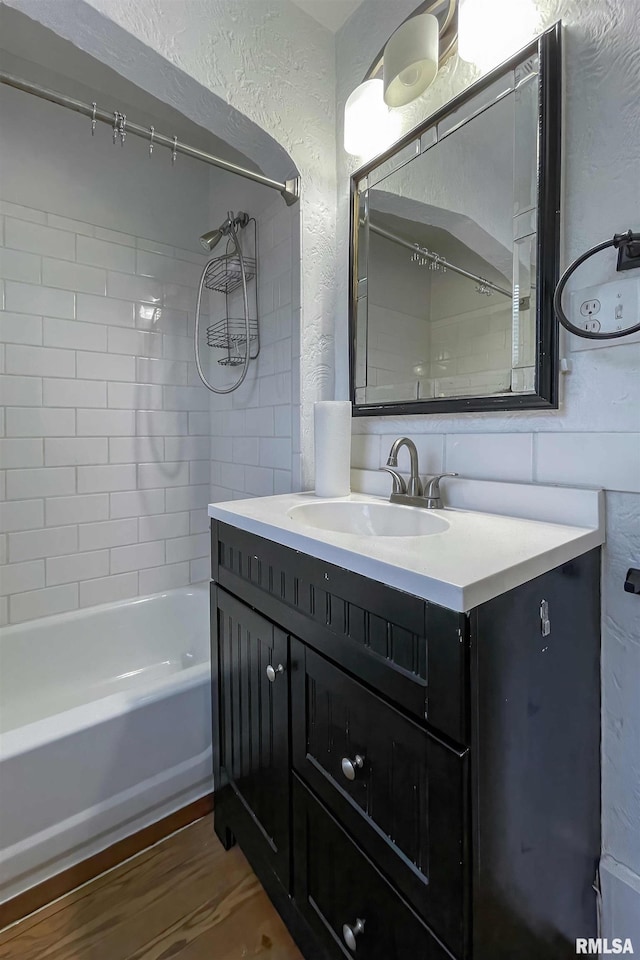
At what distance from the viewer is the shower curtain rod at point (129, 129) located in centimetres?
103

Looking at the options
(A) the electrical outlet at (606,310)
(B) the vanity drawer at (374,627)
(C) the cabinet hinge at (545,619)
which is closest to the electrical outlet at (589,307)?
(A) the electrical outlet at (606,310)

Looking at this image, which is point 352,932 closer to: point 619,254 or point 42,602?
point 619,254

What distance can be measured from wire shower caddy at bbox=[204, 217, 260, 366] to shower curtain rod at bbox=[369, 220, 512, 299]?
1.92ft

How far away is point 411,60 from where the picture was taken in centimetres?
113

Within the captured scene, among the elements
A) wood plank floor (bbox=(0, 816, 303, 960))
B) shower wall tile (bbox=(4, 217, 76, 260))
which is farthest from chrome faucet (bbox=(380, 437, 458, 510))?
shower wall tile (bbox=(4, 217, 76, 260))

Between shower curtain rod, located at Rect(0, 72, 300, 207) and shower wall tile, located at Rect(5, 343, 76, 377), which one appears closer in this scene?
shower curtain rod, located at Rect(0, 72, 300, 207)

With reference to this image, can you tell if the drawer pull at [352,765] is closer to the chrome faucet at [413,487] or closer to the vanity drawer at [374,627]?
the vanity drawer at [374,627]

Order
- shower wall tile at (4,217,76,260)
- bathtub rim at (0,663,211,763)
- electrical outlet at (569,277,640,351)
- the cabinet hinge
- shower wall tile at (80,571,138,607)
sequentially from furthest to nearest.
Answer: shower wall tile at (80,571,138,607) → shower wall tile at (4,217,76,260) → bathtub rim at (0,663,211,763) → electrical outlet at (569,277,640,351) → the cabinet hinge

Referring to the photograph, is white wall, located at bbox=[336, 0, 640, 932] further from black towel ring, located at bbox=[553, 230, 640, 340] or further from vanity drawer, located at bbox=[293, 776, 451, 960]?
vanity drawer, located at bbox=[293, 776, 451, 960]

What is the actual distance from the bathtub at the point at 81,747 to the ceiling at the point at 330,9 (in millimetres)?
2119

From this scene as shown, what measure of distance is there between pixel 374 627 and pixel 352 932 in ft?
1.85

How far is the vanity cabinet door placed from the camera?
36.0 inches

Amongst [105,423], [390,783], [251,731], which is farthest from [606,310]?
[105,423]

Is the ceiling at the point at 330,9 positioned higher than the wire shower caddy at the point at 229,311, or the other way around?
the ceiling at the point at 330,9
